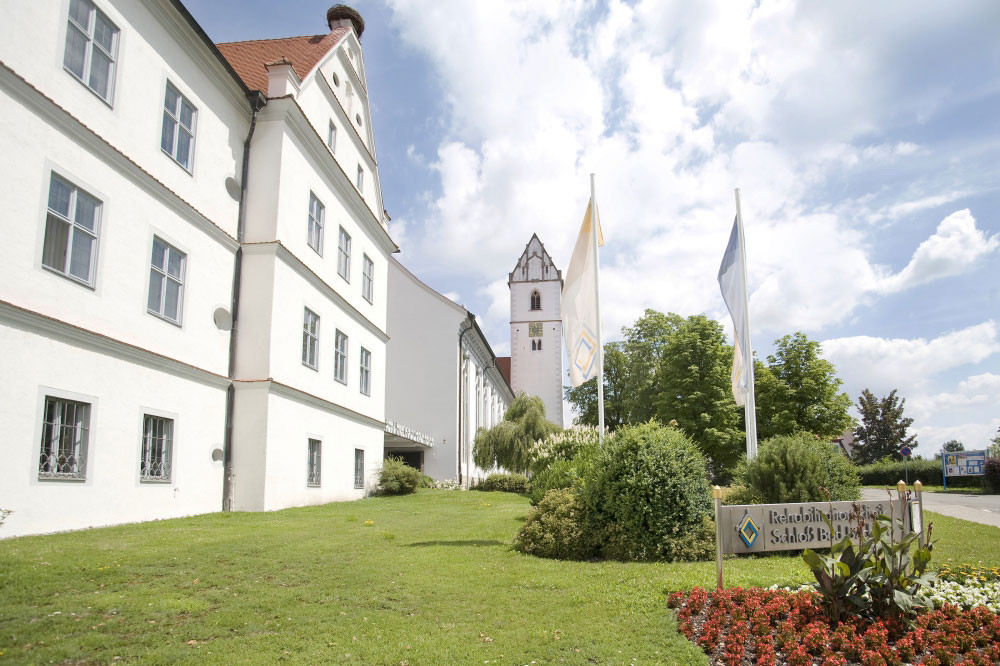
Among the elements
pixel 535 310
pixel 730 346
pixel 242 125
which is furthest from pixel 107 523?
pixel 535 310

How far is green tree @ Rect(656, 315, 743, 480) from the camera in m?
39.1

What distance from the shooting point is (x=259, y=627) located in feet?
21.0

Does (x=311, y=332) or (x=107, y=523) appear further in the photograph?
(x=311, y=332)

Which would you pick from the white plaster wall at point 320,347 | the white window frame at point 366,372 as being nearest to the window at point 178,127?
the white plaster wall at point 320,347

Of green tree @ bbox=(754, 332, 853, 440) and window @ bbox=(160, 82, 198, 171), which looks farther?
green tree @ bbox=(754, 332, 853, 440)

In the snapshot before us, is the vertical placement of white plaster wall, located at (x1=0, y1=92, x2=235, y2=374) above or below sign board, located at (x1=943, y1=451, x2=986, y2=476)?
above

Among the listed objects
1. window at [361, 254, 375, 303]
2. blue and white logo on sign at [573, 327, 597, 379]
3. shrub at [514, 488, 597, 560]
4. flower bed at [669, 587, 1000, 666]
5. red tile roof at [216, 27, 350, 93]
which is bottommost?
flower bed at [669, 587, 1000, 666]

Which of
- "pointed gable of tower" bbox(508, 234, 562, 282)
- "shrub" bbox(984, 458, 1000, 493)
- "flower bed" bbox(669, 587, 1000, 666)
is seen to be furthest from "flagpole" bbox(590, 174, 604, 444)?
"pointed gable of tower" bbox(508, 234, 562, 282)

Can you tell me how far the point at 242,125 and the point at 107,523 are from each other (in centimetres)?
1103

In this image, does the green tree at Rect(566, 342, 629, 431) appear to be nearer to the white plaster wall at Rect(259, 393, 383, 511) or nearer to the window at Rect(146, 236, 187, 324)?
the white plaster wall at Rect(259, 393, 383, 511)

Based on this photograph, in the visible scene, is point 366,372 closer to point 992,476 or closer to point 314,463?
point 314,463

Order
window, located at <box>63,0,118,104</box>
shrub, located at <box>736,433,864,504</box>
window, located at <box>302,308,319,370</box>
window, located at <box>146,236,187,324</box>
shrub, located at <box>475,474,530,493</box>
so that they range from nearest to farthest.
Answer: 1. window, located at <box>63,0,118,104</box>
2. shrub, located at <box>736,433,864,504</box>
3. window, located at <box>146,236,187,324</box>
4. window, located at <box>302,308,319,370</box>
5. shrub, located at <box>475,474,530,493</box>

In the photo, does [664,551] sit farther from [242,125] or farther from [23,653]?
[242,125]

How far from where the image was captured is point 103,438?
40.4 ft
